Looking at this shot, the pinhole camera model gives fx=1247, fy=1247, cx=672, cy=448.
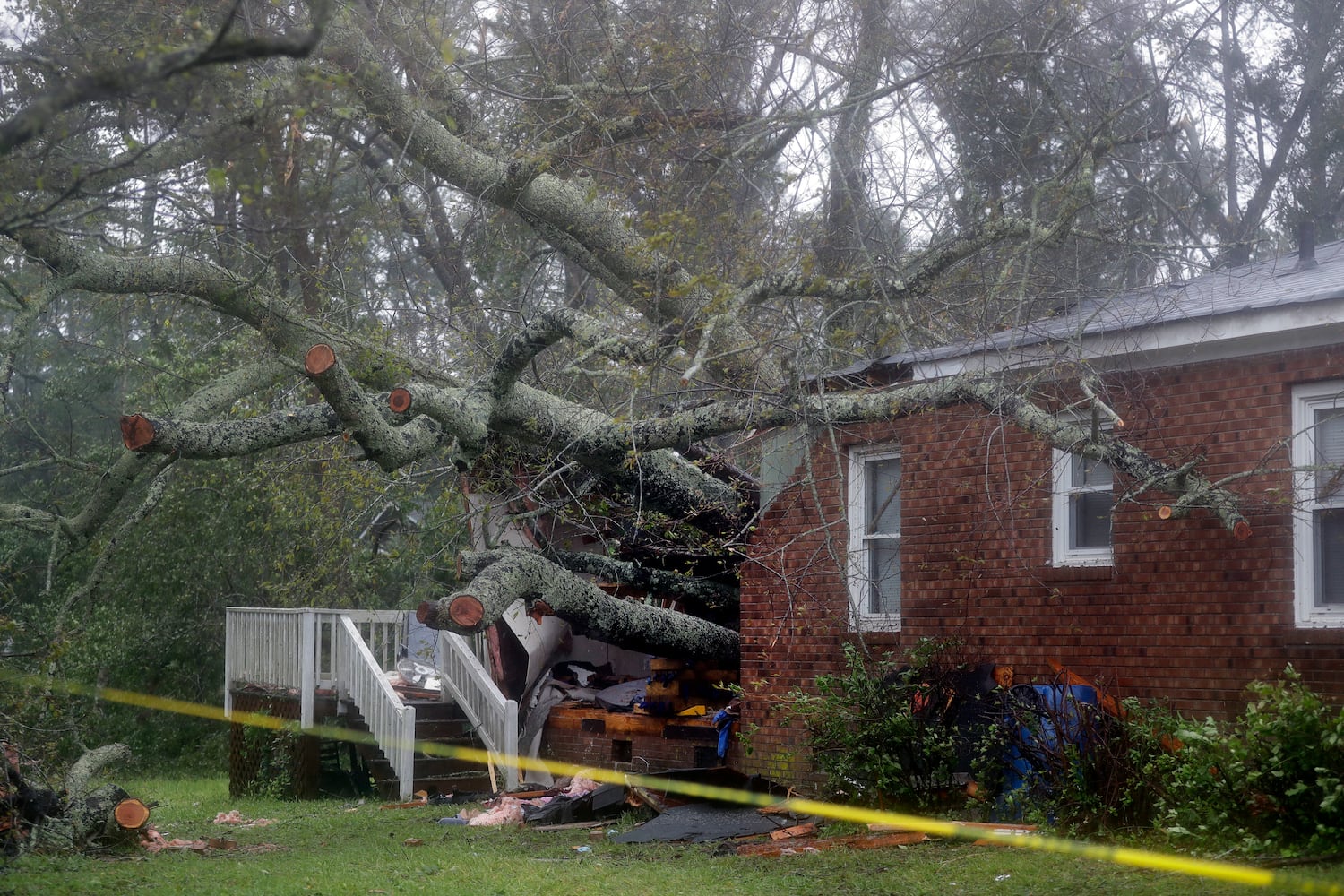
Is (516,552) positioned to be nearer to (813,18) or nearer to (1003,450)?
(1003,450)

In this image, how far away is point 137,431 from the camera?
8.36 m

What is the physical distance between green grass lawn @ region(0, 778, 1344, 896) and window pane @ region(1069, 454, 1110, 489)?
302 centimetres

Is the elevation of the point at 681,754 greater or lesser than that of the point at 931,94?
lesser

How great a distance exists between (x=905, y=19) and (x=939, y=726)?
886cm

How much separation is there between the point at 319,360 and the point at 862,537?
5234 mm

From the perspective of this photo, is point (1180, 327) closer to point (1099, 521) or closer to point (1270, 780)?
point (1099, 521)

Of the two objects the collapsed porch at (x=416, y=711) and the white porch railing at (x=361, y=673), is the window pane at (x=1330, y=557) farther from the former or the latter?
the white porch railing at (x=361, y=673)

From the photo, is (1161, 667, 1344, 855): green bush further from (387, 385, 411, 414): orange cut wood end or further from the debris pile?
the debris pile

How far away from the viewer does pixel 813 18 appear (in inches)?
561

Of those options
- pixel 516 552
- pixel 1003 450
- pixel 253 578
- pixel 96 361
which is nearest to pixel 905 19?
pixel 1003 450

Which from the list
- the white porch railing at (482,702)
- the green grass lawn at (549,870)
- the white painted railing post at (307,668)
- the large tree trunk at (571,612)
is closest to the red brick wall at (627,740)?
the white porch railing at (482,702)

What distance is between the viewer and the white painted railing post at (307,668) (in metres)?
14.5

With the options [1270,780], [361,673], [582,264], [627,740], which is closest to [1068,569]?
[1270,780]

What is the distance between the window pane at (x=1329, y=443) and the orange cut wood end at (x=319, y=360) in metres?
6.53
